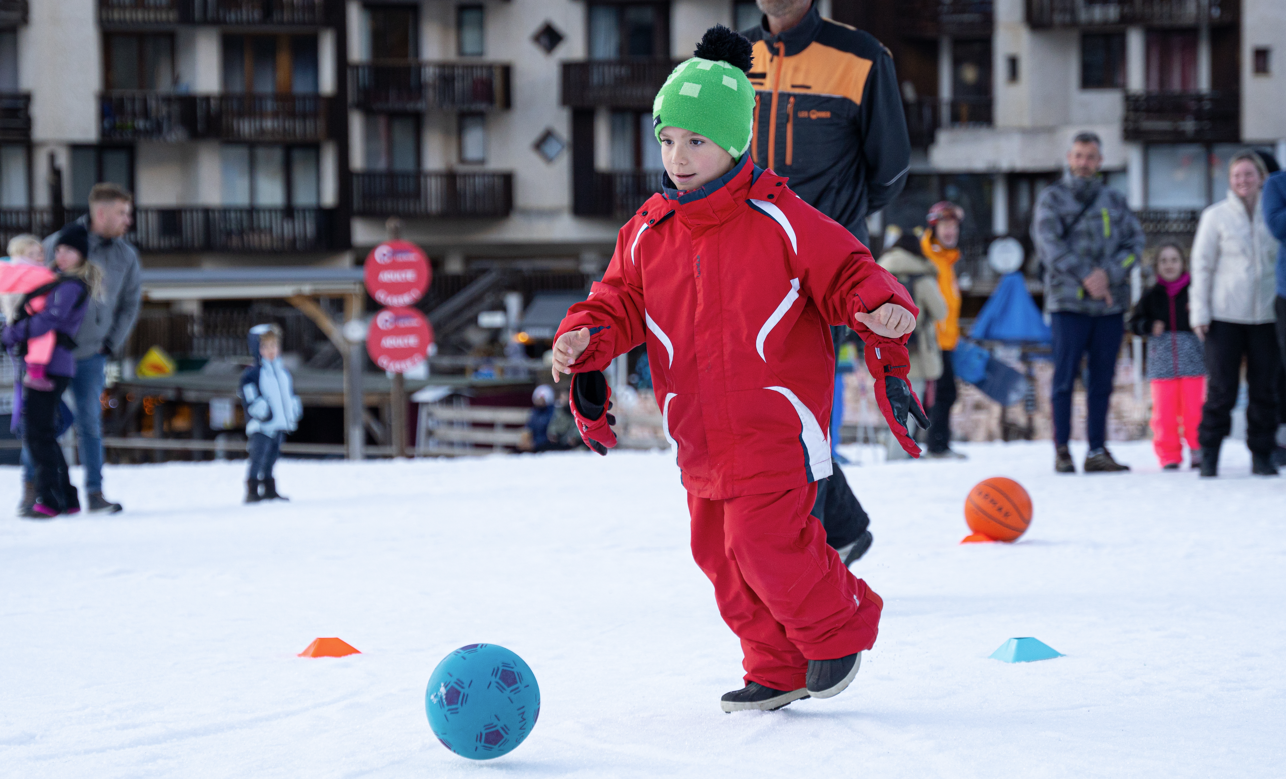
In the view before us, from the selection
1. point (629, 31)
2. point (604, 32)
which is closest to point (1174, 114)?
point (629, 31)

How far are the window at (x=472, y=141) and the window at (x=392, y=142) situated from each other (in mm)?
1161

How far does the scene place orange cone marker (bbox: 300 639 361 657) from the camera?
3.70m

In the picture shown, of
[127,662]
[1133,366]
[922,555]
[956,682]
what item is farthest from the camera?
[1133,366]

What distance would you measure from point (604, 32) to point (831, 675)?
31.3 m

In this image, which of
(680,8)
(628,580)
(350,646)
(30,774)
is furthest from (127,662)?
(680,8)

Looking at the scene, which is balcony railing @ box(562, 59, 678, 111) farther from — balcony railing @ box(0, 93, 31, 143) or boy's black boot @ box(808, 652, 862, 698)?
boy's black boot @ box(808, 652, 862, 698)

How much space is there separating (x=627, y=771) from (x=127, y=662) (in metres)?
1.83

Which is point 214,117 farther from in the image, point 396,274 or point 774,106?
point 774,106

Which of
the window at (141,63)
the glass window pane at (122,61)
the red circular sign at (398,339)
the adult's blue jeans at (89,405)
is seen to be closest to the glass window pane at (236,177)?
the window at (141,63)

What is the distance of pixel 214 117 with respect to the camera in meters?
31.5

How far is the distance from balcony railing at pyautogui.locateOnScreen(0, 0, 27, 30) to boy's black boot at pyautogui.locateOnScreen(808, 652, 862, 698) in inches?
1298

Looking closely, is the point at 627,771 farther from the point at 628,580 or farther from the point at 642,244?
the point at 628,580

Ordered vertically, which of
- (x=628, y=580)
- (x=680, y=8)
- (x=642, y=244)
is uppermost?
(x=680, y=8)

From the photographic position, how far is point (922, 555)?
17.1 feet
